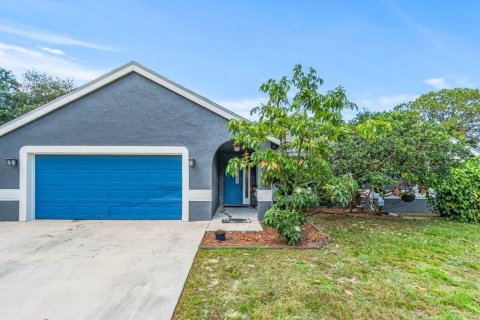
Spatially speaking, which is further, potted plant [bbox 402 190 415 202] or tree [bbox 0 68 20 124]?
tree [bbox 0 68 20 124]

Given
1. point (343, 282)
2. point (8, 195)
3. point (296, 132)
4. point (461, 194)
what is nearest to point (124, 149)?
point (8, 195)

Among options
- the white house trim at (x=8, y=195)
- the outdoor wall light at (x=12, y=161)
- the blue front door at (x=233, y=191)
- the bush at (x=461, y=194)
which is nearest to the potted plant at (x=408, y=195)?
the bush at (x=461, y=194)

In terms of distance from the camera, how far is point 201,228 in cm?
714

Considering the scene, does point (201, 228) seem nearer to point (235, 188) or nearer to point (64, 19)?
point (235, 188)

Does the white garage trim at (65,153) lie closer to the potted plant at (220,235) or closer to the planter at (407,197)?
the potted plant at (220,235)

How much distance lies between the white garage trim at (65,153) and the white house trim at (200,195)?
0.45 feet

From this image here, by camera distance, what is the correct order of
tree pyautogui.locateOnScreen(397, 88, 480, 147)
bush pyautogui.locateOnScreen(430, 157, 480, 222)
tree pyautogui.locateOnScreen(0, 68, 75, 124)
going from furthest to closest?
tree pyautogui.locateOnScreen(397, 88, 480, 147) → tree pyautogui.locateOnScreen(0, 68, 75, 124) → bush pyautogui.locateOnScreen(430, 157, 480, 222)

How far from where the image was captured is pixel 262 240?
6.01 m

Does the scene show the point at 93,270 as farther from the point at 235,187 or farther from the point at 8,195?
the point at 235,187

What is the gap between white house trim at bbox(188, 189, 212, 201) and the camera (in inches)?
322

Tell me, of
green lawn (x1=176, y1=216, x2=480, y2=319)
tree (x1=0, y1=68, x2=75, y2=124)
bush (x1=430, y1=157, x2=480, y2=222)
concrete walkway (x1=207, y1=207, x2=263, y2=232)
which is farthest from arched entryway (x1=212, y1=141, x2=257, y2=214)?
tree (x1=0, y1=68, x2=75, y2=124)

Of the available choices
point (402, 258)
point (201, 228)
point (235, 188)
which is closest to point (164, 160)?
point (201, 228)

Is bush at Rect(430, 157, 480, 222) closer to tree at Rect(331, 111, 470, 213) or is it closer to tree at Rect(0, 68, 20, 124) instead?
tree at Rect(331, 111, 470, 213)

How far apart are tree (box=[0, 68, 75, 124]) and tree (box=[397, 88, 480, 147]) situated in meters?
33.3
